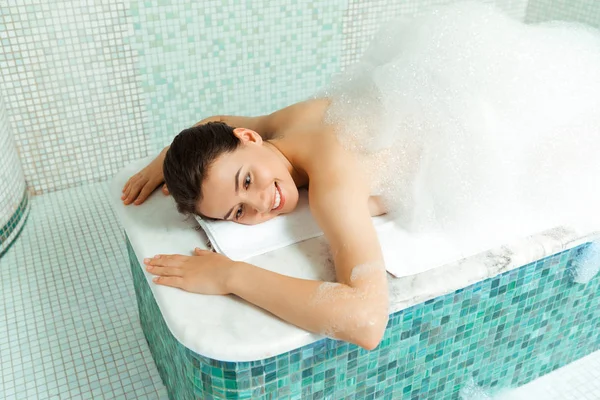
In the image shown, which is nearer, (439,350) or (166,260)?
(166,260)

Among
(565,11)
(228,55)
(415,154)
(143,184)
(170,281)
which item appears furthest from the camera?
(565,11)

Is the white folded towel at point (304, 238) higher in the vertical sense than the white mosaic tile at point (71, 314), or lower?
higher

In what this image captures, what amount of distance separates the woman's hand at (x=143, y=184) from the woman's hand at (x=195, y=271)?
29cm

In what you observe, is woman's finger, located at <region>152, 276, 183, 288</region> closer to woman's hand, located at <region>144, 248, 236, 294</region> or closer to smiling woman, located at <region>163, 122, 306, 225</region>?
woman's hand, located at <region>144, 248, 236, 294</region>

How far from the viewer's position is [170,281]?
4.18ft

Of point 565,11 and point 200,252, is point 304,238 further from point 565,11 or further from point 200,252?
point 565,11

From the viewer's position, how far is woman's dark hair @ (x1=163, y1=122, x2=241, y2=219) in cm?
132

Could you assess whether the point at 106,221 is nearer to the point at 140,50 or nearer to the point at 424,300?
the point at 140,50

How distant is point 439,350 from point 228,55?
6.02 feet

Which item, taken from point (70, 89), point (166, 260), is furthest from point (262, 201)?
point (70, 89)

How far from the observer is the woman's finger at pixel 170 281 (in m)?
1.27

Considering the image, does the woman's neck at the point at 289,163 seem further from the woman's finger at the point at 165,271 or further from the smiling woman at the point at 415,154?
the woman's finger at the point at 165,271

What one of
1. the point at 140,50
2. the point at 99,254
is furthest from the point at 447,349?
the point at 140,50

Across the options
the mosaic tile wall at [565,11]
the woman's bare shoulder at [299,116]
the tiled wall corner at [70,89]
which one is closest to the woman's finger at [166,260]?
the woman's bare shoulder at [299,116]
